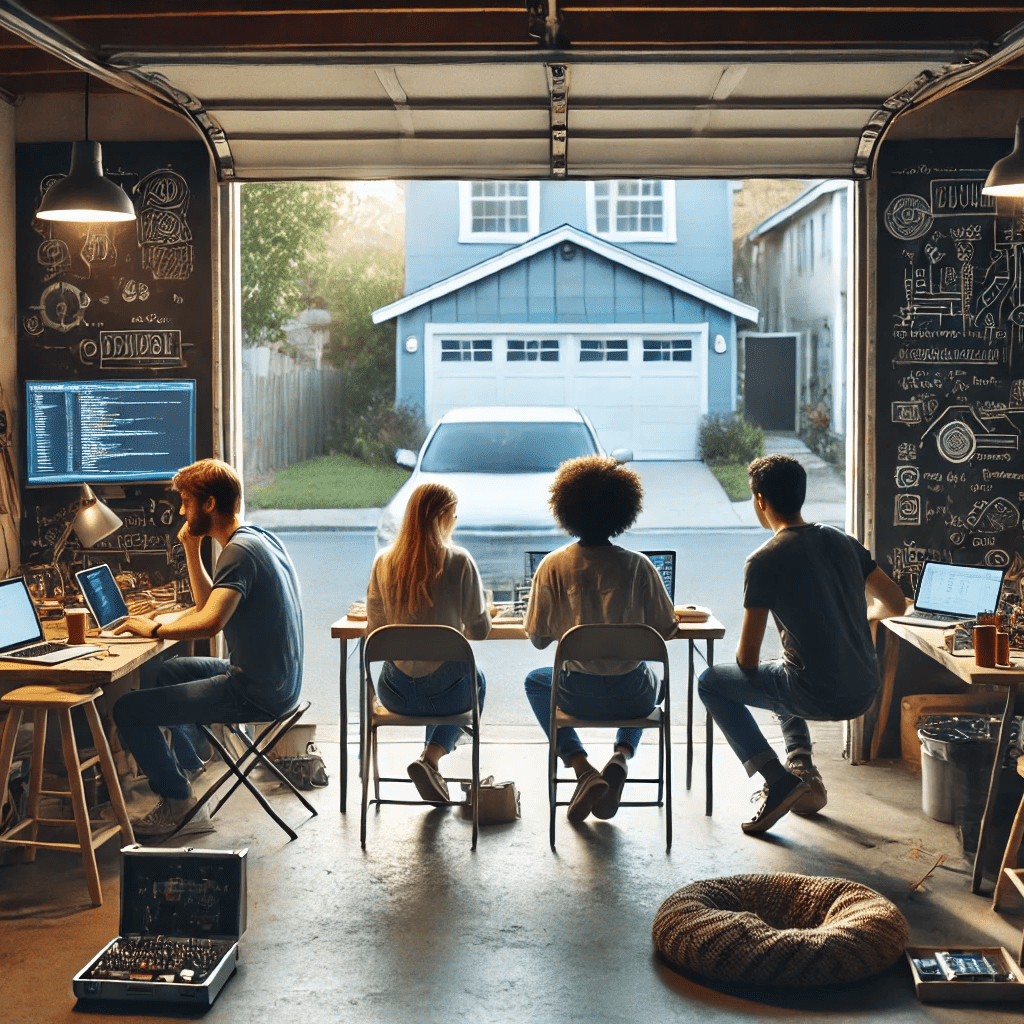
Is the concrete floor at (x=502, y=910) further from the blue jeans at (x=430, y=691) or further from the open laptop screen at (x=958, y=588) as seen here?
the open laptop screen at (x=958, y=588)

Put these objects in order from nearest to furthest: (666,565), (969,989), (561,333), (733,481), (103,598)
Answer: (969,989)
(103,598)
(666,565)
(561,333)
(733,481)

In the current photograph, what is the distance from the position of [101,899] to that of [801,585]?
8.23 feet

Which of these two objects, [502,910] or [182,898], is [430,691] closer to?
[502,910]

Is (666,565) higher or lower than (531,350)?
lower

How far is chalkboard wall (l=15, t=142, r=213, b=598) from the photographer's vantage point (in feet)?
16.7

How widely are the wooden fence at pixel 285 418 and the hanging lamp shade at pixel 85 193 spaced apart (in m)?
6.27

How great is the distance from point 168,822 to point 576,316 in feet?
21.2

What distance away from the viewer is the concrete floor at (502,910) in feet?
9.57

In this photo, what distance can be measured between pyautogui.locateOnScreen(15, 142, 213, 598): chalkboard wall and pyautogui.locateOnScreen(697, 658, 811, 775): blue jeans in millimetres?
2507

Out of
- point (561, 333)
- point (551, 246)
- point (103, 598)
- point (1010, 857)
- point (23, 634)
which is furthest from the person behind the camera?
point (551, 246)

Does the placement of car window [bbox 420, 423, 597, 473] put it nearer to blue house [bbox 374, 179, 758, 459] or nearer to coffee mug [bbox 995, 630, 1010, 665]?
blue house [bbox 374, 179, 758, 459]

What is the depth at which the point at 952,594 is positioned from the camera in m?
4.65

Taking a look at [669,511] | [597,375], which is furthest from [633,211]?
[597,375]

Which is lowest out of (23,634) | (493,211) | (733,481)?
(23,634)
